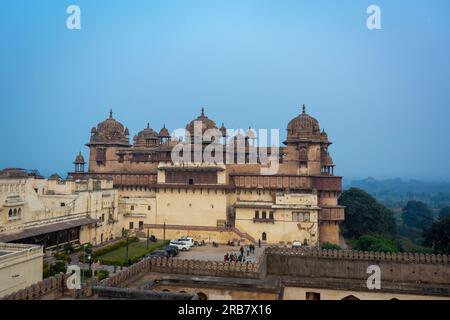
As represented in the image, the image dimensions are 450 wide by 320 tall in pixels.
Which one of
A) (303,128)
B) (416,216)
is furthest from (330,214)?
(416,216)

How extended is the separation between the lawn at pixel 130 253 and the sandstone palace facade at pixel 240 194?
14.9 feet

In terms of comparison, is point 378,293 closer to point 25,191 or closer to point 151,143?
point 25,191

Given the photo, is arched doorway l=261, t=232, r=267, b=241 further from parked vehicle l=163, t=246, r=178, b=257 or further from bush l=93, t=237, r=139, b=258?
bush l=93, t=237, r=139, b=258

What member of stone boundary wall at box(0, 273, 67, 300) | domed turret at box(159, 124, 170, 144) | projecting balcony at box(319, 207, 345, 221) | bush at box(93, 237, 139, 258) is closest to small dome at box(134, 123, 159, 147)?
Answer: domed turret at box(159, 124, 170, 144)

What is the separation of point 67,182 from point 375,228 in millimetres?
40875

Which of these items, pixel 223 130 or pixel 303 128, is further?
Answer: pixel 223 130

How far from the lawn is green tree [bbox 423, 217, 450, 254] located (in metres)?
30.3

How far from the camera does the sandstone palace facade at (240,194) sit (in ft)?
138

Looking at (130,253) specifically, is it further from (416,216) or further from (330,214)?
(416,216)

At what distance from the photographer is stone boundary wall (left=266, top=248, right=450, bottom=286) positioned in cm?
2419

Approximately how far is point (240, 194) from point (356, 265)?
74.2 ft

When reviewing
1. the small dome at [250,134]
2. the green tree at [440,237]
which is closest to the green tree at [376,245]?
the green tree at [440,237]

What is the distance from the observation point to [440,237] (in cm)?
4347
